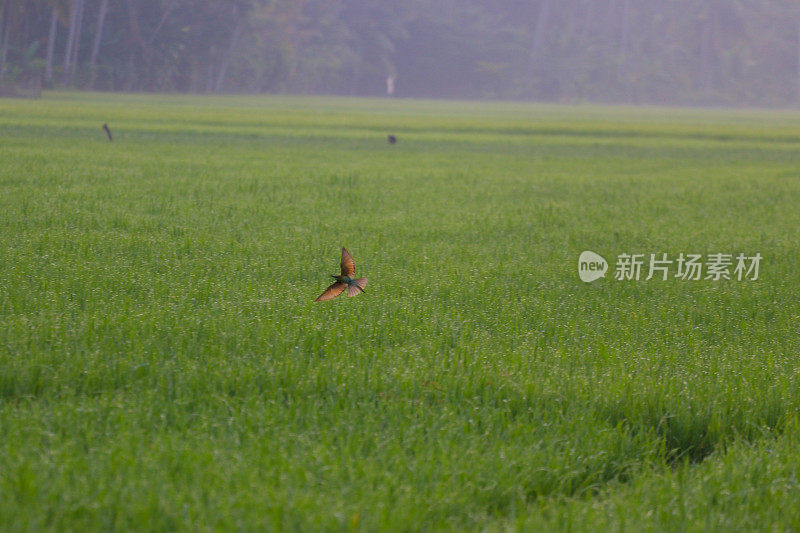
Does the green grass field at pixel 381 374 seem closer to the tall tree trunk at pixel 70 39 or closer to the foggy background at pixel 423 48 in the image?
the foggy background at pixel 423 48

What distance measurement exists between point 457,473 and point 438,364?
1296 millimetres

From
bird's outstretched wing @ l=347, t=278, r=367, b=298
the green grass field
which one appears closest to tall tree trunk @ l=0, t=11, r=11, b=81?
the green grass field

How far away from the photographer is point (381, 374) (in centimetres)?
437

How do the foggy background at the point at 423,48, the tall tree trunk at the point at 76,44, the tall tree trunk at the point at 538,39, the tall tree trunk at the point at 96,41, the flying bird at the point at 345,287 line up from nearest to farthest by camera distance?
the flying bird at the point at 345,287 < the tall tree trunk at the point at 76,44 < the tall tree trunk at the point at 96,41 < the foggy background at the point at 423,48 < the tall tree trunk at the point at 538,39

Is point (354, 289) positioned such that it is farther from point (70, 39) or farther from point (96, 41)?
point (96, 41)

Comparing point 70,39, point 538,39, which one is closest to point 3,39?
point 70,39

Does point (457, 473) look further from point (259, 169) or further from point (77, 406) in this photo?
point (259, 169)

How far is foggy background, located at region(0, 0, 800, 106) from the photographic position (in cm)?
6144

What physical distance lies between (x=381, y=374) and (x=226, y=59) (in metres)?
74.2

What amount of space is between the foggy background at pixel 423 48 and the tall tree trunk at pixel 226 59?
0.26 metres

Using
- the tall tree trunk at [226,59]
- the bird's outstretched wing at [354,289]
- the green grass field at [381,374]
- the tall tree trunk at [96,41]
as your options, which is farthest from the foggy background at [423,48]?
the bird's outstretched wing at [354,289]

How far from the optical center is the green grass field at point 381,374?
3.15 metres

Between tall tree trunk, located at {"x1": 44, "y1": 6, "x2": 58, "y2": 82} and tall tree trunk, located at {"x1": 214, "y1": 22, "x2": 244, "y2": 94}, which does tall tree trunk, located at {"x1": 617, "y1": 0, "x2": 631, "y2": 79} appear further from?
tall tree trunk, located at {"x1": 44, "y1": 6, "x2": 58, "y2": 82}

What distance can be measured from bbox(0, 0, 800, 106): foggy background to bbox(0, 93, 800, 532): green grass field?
46478mm
